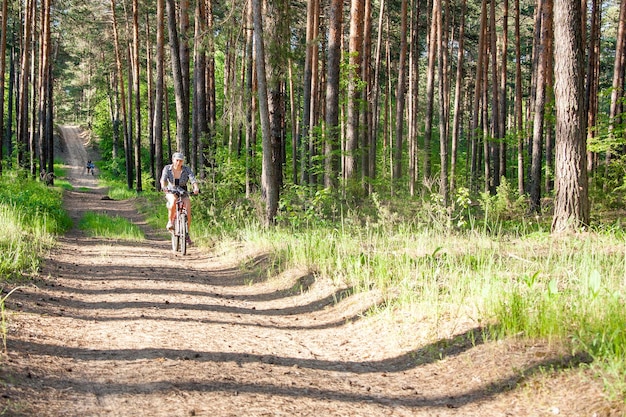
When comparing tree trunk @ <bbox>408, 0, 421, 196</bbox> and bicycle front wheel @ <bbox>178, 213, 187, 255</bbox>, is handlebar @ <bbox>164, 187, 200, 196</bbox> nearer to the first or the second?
bicycle front wheel @ <bbox>178, 213, 187, 255</bbox>

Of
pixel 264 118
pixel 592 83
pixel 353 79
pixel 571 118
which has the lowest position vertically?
pixel 571 118

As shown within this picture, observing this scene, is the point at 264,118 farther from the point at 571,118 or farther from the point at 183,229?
the point at 571,118

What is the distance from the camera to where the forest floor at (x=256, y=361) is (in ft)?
11.3

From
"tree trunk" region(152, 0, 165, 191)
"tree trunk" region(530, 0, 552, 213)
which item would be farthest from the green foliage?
"tree trunk" region(530, 0, 552, 213)

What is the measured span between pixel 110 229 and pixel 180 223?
3.86 metres

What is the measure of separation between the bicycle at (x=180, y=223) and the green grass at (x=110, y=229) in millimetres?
2280

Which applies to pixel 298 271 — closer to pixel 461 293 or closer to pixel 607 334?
pixel 461 293

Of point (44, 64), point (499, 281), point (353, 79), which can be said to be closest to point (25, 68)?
point (44, 64)

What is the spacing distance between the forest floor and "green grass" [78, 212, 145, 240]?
5340mm

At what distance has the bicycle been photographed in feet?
34.3

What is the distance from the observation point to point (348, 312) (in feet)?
20.4

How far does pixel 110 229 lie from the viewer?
13.4 metres

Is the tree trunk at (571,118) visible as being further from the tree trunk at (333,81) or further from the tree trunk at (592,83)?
the tree trunk at (592,83)

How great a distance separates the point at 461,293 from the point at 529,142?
127 ft
